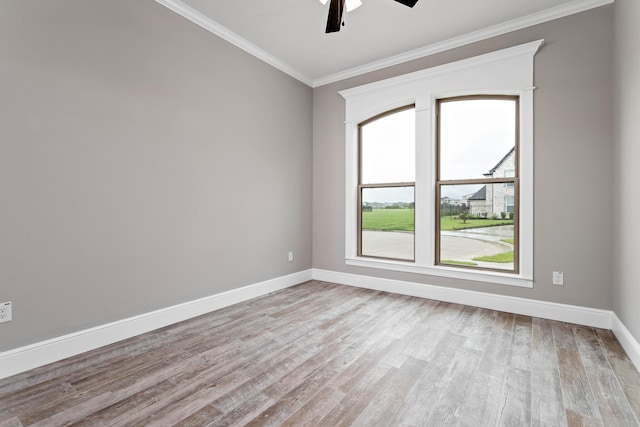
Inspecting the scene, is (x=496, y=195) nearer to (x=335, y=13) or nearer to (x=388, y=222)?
(x=388, y=222)

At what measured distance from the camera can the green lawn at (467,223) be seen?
11.0 ft

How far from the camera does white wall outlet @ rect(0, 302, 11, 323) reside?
1.90 meters

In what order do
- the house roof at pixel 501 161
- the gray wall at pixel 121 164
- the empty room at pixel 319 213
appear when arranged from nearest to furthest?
1. the empty room at pixel 319 213
2. the gray wall at pixel 121 164
3. the house roof at pixel 501 161

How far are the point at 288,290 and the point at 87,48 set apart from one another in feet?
10.1

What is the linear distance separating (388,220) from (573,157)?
202 centimetres

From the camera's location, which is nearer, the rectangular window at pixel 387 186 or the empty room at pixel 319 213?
the empty room at pixel 319 213

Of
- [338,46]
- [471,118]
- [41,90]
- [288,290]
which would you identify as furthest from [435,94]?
[41,90]

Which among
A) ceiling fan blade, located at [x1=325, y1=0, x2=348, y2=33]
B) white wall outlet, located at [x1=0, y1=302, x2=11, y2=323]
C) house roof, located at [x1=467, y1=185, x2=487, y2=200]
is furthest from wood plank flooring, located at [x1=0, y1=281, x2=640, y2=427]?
ceiling fan blade, located at [x1=325, y1=0, x2=348, y2=33]

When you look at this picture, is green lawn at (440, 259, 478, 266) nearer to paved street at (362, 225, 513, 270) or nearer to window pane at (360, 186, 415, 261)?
paved street at (362, 225, 513, 270)

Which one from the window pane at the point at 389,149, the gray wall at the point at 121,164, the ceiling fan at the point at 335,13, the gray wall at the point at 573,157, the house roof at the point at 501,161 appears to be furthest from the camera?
the window pane at the point at 389,149

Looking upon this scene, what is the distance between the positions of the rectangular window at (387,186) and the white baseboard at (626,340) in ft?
6.19

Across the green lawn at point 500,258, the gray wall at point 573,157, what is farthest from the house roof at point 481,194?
the green lawn at point 500,258

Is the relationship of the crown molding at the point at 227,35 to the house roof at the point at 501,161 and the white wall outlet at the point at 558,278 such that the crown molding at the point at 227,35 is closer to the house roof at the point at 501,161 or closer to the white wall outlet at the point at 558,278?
the house roof at the point at 501,161

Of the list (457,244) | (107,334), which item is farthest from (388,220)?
(107,334)
